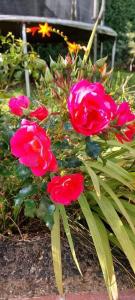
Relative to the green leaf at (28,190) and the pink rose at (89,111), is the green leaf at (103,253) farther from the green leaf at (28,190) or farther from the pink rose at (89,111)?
the pink rose at (89,111)

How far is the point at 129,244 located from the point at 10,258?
0.46m

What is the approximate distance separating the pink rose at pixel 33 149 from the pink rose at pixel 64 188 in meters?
0.10

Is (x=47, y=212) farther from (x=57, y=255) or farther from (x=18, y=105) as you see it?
(x=18, y=105)

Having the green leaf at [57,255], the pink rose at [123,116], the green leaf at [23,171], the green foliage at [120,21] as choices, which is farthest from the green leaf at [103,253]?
the green foliage at [120,21]

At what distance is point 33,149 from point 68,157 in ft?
0.99

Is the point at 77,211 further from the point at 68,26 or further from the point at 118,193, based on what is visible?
the point at 68,26

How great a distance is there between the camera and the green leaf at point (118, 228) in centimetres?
153

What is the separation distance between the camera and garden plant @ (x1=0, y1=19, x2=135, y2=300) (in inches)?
47.0

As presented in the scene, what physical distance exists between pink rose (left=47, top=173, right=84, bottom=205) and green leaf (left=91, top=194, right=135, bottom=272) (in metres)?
0.36

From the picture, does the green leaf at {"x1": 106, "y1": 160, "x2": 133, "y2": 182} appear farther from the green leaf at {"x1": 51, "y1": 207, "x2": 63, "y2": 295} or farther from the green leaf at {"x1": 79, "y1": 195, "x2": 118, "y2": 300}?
the green leaf at {"x1": 51, "y1": 207, "x2": 63, "y2": 295}

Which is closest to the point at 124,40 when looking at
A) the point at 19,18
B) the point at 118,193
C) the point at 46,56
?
the point at 46,56

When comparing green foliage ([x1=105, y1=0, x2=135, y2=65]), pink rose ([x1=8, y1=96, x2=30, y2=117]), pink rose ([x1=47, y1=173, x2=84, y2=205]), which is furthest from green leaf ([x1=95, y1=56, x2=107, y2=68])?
green foliage ([x1=105, y1=0, x2=135, y2=65])

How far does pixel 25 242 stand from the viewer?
174 cm

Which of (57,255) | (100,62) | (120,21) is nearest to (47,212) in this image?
(57,255)
